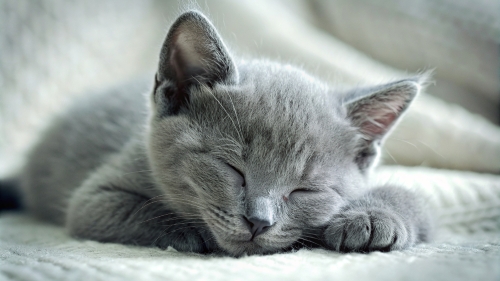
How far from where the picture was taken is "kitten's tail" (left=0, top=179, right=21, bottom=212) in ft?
6.54

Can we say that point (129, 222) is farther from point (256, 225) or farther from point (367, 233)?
point (367, 233)

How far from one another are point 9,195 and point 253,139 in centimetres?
149

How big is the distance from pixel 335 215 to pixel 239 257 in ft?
1.01

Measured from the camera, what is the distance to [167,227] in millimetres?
1262

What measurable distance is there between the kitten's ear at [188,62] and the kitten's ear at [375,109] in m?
0.41

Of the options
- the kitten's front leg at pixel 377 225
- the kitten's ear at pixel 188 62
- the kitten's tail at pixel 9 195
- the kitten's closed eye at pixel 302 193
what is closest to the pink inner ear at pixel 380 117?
the kitten's front leg at pixel 377 225

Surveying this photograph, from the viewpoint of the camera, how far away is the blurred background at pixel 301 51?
82.1 inches

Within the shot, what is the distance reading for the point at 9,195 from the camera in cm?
201

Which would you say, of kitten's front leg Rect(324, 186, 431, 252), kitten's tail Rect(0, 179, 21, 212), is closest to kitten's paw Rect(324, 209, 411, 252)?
kitten's front leg Rect(324, 186, 431, 252)

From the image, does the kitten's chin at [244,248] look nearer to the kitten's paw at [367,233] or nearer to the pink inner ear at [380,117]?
the kitten's paw at [367,233]

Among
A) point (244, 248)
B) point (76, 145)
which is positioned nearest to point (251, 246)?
point (244, 248)

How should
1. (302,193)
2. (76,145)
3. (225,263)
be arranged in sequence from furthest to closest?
(76,145)
(302,193)
(225,263)

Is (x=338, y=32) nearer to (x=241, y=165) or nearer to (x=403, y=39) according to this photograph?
(x=403, y=39)

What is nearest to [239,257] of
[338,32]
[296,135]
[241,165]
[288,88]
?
[241,165]
